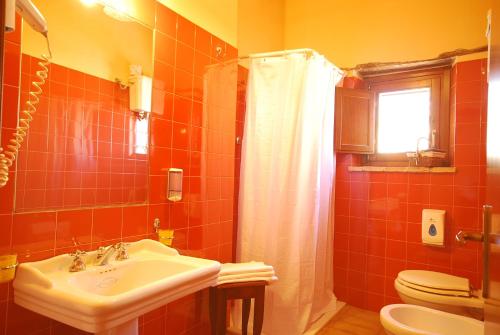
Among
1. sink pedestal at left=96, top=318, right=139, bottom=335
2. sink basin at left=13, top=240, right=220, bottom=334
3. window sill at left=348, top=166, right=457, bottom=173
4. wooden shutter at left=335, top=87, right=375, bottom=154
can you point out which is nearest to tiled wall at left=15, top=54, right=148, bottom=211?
sink basin at left=13, top=240, right=220, bottom=334

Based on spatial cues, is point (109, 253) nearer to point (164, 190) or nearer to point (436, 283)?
point (164, 190)

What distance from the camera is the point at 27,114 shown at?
1.23 metres

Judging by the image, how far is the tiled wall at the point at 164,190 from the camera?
1.20m

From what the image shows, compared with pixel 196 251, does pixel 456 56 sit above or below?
above

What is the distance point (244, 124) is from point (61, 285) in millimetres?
1579

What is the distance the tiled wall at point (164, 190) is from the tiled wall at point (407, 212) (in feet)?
3.79

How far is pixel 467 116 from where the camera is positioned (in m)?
2.38

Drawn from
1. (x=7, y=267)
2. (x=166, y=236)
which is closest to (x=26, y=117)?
(x=7, y=267)

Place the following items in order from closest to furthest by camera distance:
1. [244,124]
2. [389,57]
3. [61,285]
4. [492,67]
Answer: [492,67] < [61,285] < [244,124] < [389,57]

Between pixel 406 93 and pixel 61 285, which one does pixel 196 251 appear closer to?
pixel 61 285

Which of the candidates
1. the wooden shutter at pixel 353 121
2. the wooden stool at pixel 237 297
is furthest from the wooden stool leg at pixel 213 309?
the wooden shutter at pixel 353 121

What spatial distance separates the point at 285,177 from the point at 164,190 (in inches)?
32.0

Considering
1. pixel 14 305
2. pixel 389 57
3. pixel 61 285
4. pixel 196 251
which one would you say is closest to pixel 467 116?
pixel 389 57

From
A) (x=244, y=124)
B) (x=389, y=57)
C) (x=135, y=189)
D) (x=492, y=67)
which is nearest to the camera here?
(x=492, y=67)
